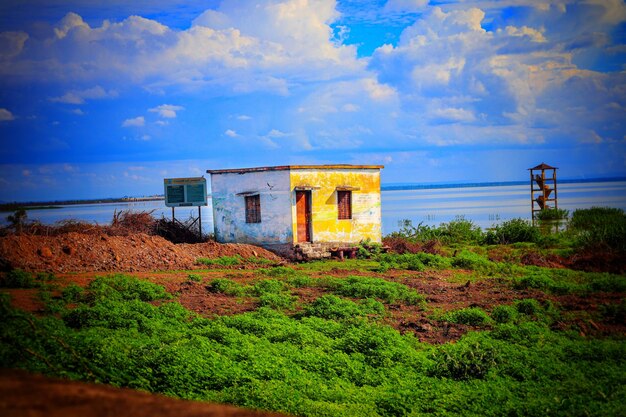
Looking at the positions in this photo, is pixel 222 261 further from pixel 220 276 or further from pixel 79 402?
pixel 79 402

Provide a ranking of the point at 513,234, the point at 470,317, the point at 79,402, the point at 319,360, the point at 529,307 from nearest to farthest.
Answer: the point at 79,402
the point at 319,360
the point at 470,317
the point at 529,307
the point at 513,234

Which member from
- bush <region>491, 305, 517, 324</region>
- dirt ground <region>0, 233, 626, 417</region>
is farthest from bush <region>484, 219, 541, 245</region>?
bush <region>491, 305, 517, 324</region>

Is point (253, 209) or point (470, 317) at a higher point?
point (253, 209)

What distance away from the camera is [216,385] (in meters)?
8.73

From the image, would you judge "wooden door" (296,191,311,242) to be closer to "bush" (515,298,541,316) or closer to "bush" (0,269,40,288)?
"bush" (515,298,541,316)

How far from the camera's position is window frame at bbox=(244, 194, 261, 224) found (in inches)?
944

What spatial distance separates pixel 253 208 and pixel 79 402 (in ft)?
70.0

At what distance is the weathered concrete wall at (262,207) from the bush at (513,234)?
1198 centimetres

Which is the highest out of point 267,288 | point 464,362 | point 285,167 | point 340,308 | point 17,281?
point 285,167

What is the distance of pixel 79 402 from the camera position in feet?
9.67

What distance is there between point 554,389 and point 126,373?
21.7 feet

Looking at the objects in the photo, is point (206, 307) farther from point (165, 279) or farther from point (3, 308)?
point (3, 308)

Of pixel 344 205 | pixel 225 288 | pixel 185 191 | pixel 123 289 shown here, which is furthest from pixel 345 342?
pixel 185 191

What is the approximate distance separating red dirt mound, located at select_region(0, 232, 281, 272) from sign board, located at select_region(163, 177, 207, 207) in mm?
3724
